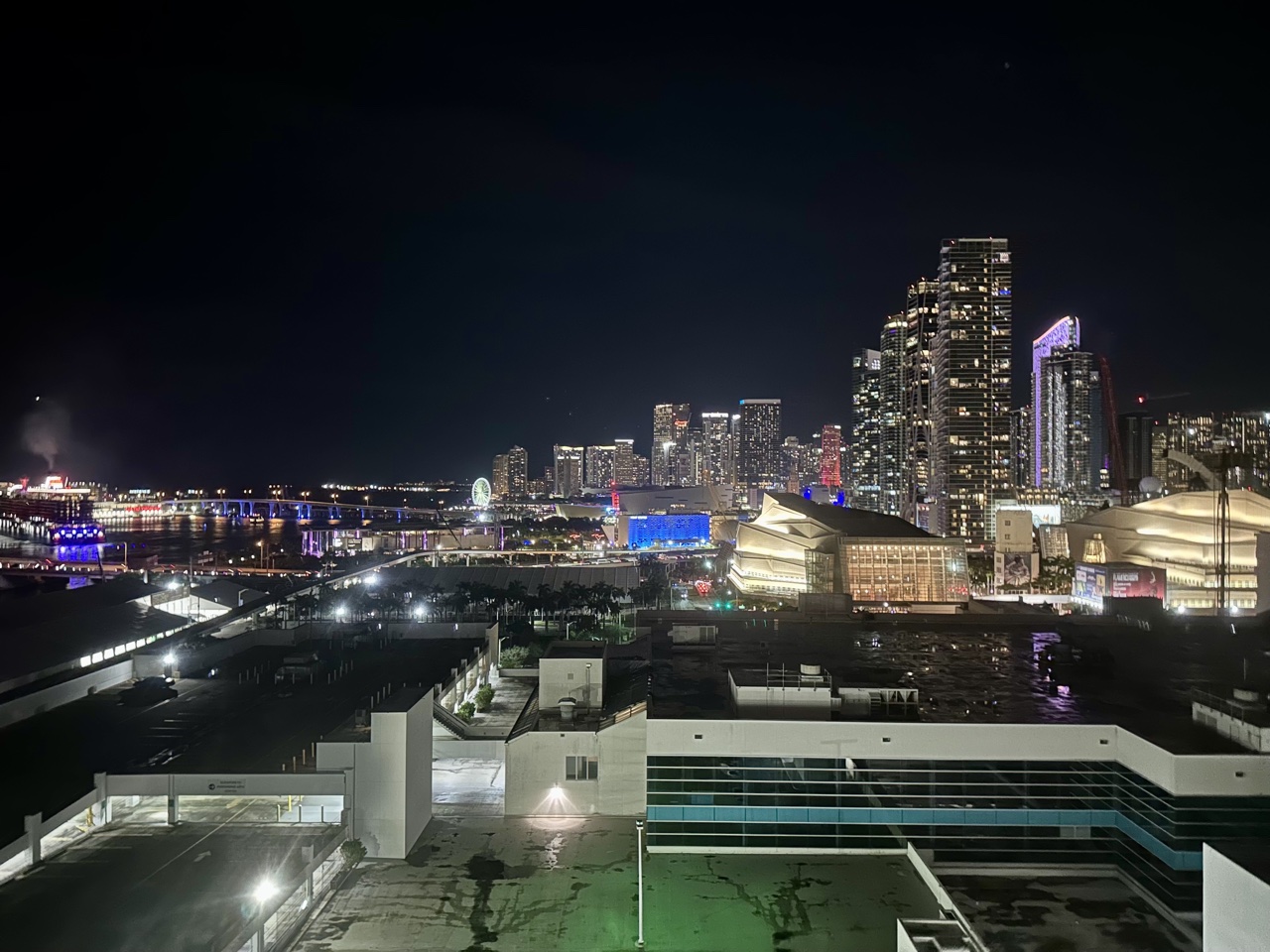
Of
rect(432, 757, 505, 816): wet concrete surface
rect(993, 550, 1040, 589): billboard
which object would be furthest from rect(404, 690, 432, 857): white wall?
rect(993, 550, 1040, 589): billboard

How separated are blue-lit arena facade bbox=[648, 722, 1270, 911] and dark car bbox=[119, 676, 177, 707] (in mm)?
12120

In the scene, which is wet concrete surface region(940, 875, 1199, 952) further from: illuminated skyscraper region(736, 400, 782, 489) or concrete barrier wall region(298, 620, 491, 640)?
illuminated skyscraper region(736, 400, 782, 489)

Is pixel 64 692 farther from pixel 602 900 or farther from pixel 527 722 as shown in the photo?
pixel 602 900

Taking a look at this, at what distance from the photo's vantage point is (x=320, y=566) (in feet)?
204

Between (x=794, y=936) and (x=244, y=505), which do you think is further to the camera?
(x=244, y=505)

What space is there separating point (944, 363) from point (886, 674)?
7131cm

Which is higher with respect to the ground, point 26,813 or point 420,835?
point 26,813

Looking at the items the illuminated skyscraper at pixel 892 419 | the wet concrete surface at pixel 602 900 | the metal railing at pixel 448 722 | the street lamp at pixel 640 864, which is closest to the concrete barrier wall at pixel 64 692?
the metal railing at pixel 448 722

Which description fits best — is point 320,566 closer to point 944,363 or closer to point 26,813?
point 26,813

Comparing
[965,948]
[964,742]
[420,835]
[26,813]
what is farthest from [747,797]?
[26,813]

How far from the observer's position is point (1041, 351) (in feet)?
438

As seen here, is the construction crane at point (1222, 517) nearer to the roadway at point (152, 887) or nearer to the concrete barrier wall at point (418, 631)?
the concrete barrier wall at point (418, 631)

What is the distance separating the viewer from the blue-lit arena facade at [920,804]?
41.1 feet

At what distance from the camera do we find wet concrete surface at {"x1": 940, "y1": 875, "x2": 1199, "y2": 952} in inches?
408
